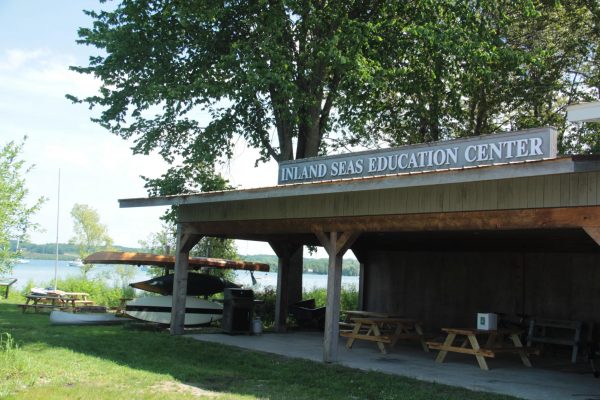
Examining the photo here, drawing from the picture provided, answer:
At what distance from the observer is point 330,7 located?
16.7m

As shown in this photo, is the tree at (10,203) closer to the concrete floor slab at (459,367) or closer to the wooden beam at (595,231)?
the concrete floor slab at (459,367)

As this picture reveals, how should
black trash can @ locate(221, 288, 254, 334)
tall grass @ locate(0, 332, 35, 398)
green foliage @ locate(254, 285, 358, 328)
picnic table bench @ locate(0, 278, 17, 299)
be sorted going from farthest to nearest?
1. picnic table bench @ locate(0, 278, 17, 299)
2. green foliage @ locate(254, 285, 358, 328)
3. black trash can @ locate(221, 288, 254, 334)
4. tall grass @ locate(0, 332, 35, 398)

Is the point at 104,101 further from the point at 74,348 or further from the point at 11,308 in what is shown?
the point at 74,348

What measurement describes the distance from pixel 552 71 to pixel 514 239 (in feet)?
31.6

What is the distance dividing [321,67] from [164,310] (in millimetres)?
7610

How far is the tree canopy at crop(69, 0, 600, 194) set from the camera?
15.8 m

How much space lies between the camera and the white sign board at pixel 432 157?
7.22m

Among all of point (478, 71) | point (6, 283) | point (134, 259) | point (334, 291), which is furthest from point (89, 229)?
point (334, 291)

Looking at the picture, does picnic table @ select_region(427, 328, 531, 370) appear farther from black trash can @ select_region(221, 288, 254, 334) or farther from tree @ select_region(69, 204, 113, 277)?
tree @ select_region(69, 204, 113, 277)

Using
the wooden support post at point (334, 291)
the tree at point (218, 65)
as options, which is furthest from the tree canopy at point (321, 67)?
the wooden support post at point (334, 291)

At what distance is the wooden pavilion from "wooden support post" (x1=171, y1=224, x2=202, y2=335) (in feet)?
0.08

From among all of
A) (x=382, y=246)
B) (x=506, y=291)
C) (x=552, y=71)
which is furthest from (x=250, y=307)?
(x=552, y=71)

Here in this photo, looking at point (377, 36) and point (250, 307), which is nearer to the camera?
point (250, 307)

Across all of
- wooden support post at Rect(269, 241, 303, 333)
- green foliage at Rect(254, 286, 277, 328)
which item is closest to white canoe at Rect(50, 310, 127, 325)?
wooden support post at Rect(269, 241, 303, 333)
